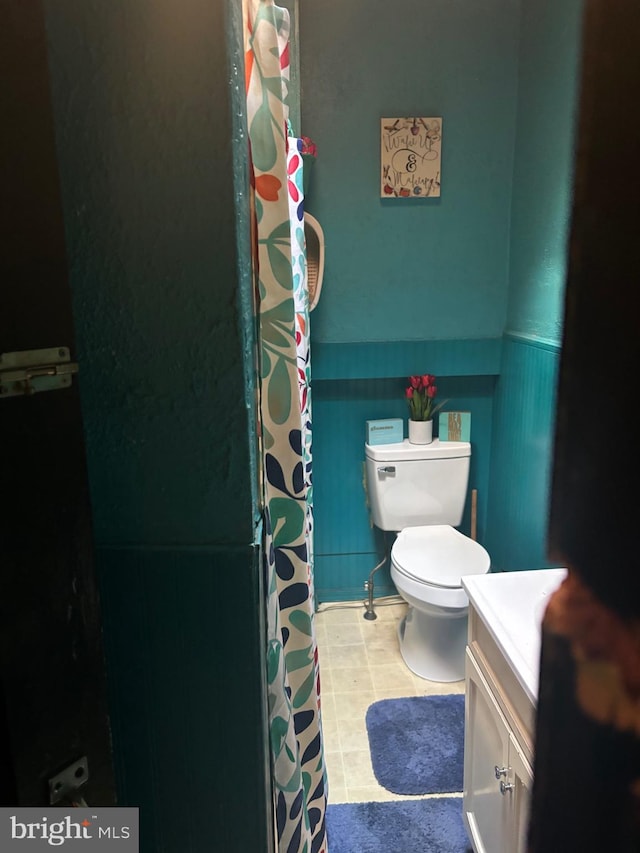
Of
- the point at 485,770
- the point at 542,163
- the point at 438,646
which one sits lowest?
the point at 438,646

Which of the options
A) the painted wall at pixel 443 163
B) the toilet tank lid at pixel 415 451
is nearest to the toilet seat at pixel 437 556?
the toilet tank lid at pixel 415 451

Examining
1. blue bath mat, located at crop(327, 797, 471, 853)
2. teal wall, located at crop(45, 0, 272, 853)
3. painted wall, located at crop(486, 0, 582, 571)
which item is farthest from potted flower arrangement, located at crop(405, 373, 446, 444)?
teal wall, located at crop(45, 0, 272, 853)

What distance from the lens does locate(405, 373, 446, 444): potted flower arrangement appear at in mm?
2533

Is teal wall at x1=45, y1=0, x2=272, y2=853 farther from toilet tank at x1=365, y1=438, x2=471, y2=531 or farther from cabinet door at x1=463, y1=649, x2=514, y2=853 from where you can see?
toilet tank at x1=365, y1=438, x2=471, y2=531

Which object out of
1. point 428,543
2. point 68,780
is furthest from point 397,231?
point 68,780

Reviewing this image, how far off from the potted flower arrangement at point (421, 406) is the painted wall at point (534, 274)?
29 centimetres

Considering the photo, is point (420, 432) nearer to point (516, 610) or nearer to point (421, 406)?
point (421, 406)

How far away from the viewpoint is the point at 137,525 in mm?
882

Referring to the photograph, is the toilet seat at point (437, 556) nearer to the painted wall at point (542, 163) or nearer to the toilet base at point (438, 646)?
the toilet base at point (438, 646)

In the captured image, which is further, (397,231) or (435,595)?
(397,231)

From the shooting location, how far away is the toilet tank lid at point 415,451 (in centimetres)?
249

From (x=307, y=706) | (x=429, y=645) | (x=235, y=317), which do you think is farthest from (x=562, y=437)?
(x=429, y=645)

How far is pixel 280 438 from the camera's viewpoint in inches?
39.7

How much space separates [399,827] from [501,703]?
0.69m
